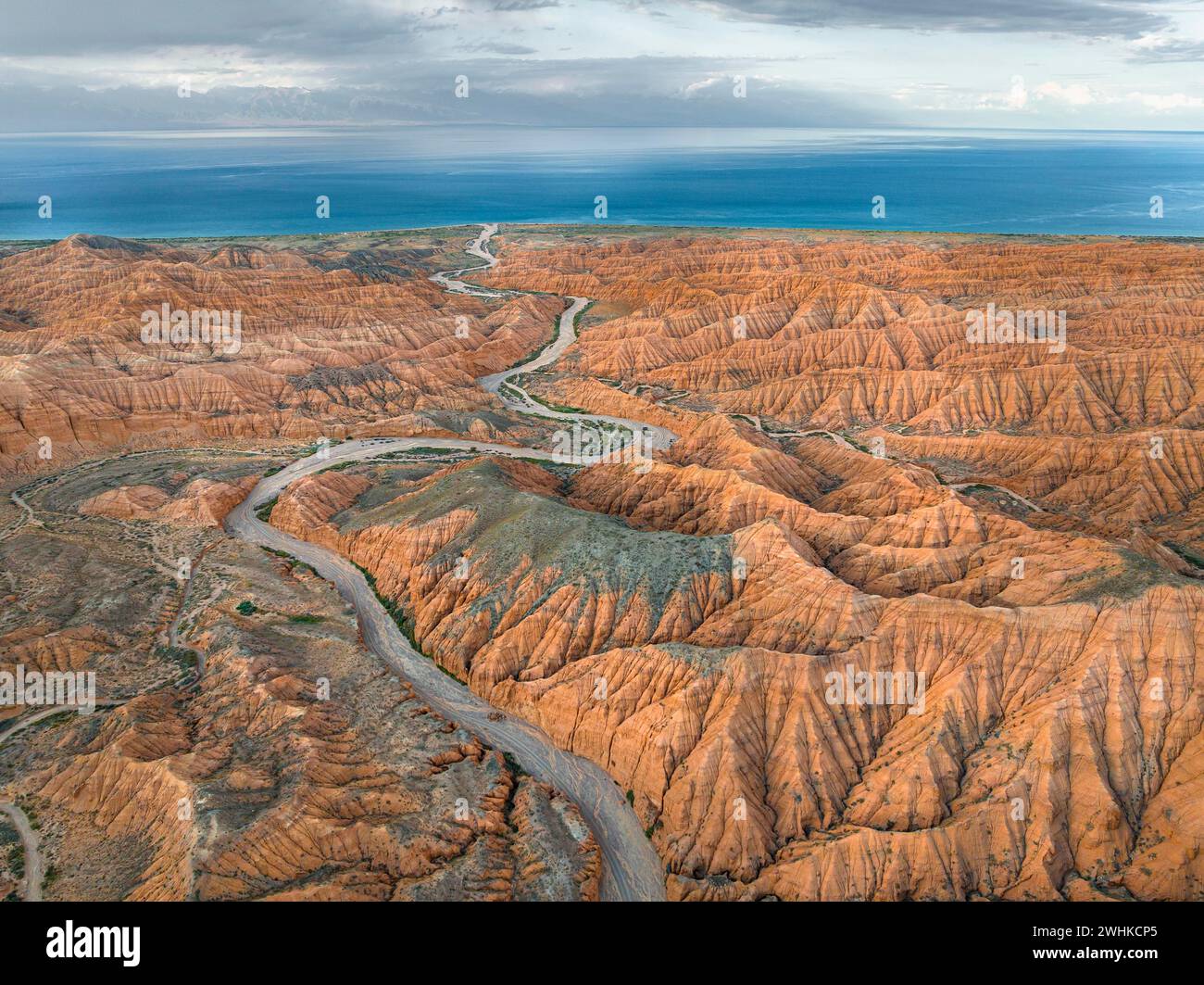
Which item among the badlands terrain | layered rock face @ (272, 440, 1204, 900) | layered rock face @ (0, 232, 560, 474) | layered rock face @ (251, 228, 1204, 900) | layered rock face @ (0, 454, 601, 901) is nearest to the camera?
layered rock face @ (272, 440, 1204, 900)

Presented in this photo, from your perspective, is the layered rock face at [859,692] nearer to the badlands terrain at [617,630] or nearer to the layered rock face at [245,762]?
the badlands terrain at [617,630]

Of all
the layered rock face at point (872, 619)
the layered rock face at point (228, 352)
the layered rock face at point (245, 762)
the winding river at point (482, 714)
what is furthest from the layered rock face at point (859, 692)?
the layered rock face at point (228, 352)

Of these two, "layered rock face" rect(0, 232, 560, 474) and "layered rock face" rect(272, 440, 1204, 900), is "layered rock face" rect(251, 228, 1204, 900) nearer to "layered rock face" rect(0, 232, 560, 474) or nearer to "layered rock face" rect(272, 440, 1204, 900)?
"layered rock face" rect(272, 440, 1204, 900)

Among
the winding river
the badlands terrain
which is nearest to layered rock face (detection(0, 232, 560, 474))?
the badlands terrain

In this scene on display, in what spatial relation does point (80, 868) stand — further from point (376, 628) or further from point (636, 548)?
point (636, 548)

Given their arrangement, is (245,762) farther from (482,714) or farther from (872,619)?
(872,619)

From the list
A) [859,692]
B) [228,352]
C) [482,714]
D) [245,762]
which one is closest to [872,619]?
[859,692]
